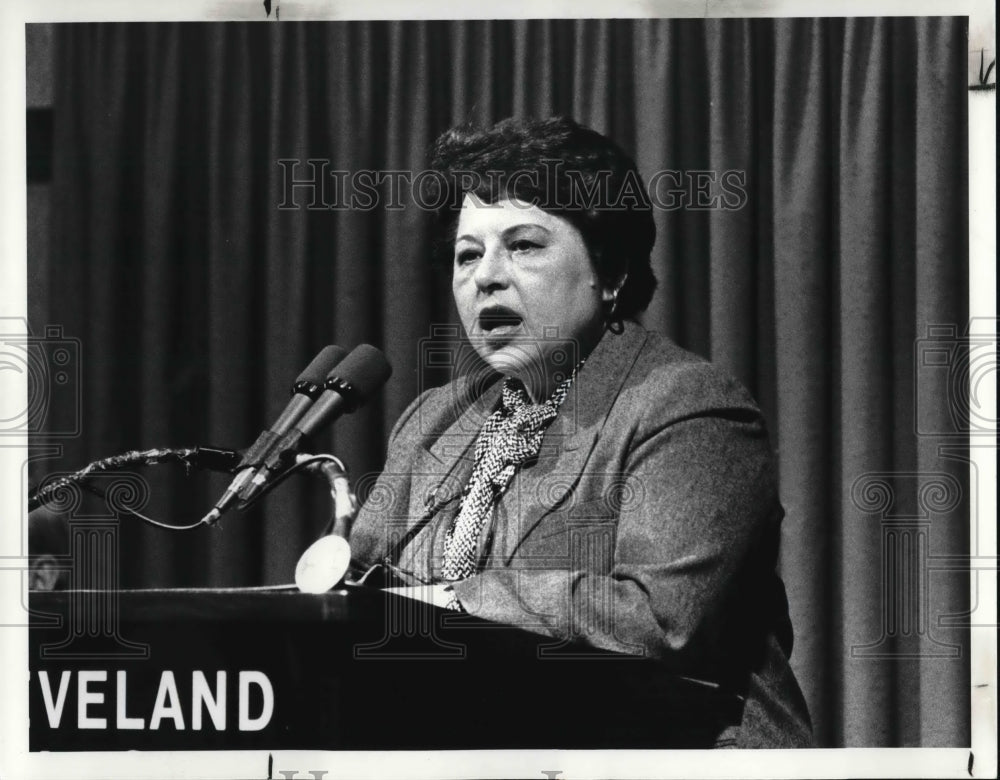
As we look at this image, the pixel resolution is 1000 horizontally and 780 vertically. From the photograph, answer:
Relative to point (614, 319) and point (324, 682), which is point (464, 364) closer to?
point (614, 319)

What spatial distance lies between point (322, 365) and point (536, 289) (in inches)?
19.2

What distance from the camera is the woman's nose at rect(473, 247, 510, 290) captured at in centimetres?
260

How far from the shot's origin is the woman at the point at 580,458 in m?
2.47

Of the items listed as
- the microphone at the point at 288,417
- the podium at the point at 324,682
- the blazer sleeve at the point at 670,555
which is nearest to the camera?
the blazer sleeve at the point at 670,555

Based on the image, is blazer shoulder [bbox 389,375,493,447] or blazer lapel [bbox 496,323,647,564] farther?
blazer shoulder [bbox 389,375,493,447]

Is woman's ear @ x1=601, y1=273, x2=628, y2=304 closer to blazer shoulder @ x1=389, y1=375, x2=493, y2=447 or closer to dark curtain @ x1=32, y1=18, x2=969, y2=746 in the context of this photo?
dark curtain @ x1=32, y1=18, x2=969, y2=746

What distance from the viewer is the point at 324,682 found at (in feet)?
8.54

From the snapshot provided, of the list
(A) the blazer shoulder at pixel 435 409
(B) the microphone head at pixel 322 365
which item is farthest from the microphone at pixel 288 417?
(A) the blazer shoulder at pixel 435 409

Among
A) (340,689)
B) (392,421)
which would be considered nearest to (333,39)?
(392,421)

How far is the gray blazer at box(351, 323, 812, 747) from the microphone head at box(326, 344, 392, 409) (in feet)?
0.65

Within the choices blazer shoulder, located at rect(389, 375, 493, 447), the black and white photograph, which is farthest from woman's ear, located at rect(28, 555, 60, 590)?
blazer shoulder, located at rect(389, 375, 493, 447)

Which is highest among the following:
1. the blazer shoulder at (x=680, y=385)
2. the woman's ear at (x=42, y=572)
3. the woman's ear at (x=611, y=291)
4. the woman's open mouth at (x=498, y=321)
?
the woman's ear at (x=611, y=291)

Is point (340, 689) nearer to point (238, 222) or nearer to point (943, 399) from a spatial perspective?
point (238, 222)

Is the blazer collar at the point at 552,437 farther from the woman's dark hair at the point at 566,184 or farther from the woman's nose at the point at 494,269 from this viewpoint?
the woman's nose at the point at 494,269
